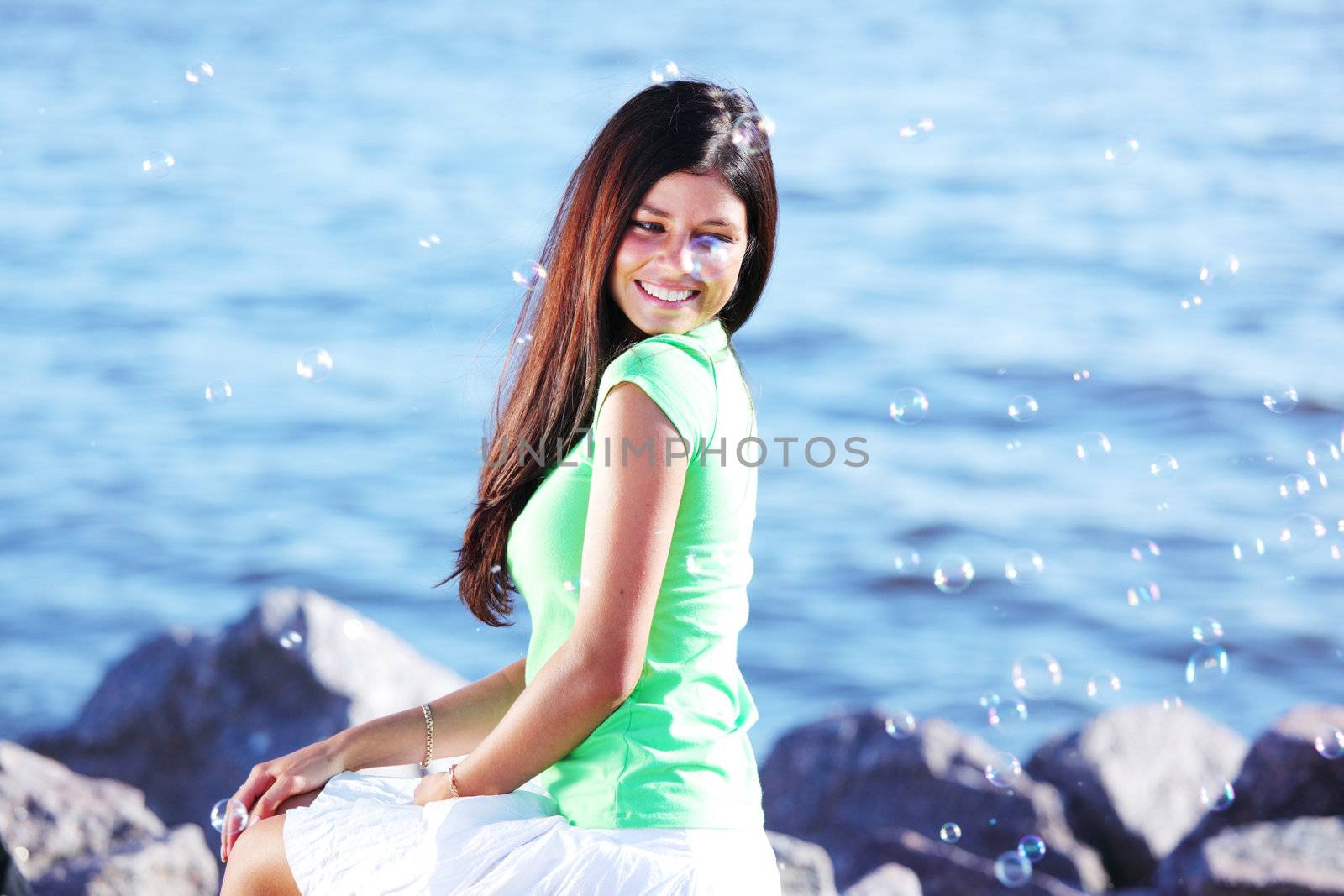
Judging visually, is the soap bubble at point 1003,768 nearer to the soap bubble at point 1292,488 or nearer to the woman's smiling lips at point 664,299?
the woman's smiling lips at point 664,299

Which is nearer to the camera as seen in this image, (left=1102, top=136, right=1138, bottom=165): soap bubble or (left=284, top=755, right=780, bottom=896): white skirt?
(left=284, top=755, right=780, bottom=896): white skirt

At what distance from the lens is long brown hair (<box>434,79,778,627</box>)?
223cm

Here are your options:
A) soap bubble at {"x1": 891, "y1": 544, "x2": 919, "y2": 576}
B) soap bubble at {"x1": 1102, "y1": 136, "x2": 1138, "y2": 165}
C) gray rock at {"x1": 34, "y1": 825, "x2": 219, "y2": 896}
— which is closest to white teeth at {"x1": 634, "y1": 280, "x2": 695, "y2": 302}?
gray rock at {"x1": 34, "y1": 825, "x2": 219, "y2": 896}

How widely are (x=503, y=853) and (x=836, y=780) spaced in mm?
2796

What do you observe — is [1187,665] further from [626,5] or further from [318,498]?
[626,5]

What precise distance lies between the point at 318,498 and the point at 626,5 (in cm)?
915

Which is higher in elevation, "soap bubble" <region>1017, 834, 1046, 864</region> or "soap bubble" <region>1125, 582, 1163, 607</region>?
"soap bubble" <region>1017, 834, 1046, 864</region>

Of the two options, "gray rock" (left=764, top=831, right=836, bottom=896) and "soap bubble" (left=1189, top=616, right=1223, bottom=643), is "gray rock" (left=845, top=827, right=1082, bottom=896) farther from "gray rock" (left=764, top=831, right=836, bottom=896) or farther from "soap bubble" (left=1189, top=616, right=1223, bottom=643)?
"soap bubble" (left=1189, top=616, right=1223, bottom=643)

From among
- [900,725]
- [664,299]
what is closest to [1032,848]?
[900,725]

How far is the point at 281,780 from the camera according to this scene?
226 cm

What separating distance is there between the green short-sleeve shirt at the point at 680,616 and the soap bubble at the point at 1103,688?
453cm

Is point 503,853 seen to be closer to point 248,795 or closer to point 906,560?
point 248,795

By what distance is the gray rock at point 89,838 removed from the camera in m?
3.83

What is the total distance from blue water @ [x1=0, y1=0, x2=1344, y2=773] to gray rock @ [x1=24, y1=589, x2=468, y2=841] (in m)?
1.09
